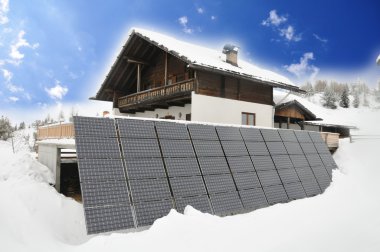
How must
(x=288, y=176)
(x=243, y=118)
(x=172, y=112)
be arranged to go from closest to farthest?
1. (x=288, y=176)
2. (x=243, y=118)
3. (x=172, y=112)

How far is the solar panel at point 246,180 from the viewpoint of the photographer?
31.6 feet

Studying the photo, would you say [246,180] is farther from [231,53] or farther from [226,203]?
[231,53]

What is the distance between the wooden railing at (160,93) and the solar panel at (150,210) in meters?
12.8

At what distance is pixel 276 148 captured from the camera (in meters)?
12.8

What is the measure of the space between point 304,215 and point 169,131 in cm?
502

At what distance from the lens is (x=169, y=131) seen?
9898 mm

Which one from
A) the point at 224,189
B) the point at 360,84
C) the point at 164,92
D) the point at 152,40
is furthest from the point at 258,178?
the point at 360,84

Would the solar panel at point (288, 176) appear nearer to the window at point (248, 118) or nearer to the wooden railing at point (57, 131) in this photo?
the wooden railing at point (57, 131)

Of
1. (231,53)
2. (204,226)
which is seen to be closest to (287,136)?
(204,226)

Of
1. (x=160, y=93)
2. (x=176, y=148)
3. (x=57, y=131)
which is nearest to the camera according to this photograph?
(x=176, y=148)

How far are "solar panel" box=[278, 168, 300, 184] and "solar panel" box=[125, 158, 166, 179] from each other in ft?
17.1

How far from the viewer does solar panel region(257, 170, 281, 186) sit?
34.4 ft

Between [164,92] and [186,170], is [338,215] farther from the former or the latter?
[164,92]

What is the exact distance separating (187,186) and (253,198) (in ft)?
8.02
